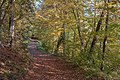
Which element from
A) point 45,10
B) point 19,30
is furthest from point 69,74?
point 45,10

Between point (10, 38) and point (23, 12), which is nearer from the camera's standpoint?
point (10, 38)

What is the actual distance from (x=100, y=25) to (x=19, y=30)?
30.2 ft

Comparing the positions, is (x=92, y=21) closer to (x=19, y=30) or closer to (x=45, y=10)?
(x=19, y=30)

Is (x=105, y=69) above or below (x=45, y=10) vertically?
below

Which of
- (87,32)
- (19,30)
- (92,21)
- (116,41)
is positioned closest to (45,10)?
(19,30)

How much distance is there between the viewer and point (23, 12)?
16125mm

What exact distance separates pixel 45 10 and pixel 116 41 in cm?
1613

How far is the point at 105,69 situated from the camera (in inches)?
516

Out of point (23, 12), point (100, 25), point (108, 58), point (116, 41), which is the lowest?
point (108, 58)

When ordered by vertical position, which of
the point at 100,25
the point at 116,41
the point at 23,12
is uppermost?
the point at 23,12

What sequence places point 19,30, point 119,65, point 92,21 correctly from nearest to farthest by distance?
point 119,65
point 92,21
point 19,30

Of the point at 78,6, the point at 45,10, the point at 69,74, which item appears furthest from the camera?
the point at 45,10

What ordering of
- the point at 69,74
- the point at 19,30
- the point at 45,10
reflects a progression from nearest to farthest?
the point at 69,74 < the point at 19,30 < the point at 45,10

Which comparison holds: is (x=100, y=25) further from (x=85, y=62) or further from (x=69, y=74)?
(x=69, y=74)
